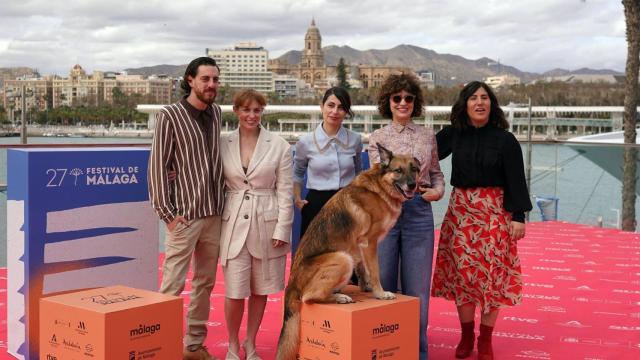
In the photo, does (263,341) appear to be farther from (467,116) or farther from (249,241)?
(467,116)

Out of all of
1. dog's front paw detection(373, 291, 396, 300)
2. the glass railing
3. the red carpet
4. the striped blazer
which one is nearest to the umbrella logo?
the striped blazer

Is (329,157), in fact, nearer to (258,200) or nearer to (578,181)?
(258,200)

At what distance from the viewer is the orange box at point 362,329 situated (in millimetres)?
3025

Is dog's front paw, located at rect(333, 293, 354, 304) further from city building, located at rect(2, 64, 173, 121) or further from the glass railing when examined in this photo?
city building, located at rect(2, 64, 173, 121)

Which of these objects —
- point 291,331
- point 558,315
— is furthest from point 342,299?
point 558,315

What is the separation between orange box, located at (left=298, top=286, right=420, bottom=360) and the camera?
3.03 meters

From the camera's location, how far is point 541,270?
21.7ft

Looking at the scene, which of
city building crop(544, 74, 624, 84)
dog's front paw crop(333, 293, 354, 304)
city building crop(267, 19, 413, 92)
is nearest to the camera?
dog's front paw crop(333, 293, 354, 304)

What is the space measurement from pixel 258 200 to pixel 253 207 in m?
0.04

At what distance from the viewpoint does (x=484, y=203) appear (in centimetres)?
368

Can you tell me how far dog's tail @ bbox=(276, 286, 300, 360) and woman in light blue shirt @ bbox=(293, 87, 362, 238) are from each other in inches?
25.4

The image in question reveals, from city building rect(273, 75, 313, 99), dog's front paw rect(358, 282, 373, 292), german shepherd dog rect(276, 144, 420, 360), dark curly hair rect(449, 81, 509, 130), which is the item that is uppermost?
city building rect(273, 75, 313, 99)

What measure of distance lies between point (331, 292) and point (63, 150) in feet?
5.43

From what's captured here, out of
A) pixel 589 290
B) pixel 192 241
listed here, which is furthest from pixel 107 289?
pixel 589 290
